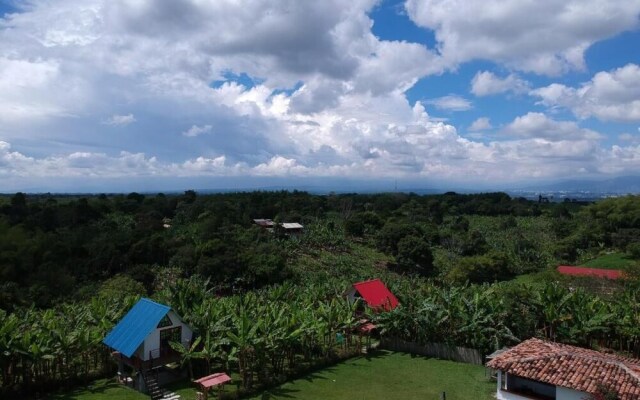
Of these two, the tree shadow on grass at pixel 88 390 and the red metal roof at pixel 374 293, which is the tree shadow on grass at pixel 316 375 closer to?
the red metal roof at pixel 374 293

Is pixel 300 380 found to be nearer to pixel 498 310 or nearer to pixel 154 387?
pixel 154 387

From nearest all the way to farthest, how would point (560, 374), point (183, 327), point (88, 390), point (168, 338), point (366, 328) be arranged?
point (560, 374) → point (88, 390) → point (168, 338) → point (183, 327) → point (366, 328)

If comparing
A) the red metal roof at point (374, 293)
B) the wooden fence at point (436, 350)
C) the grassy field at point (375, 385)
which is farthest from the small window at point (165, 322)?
the red metal roof at point (374, 293)

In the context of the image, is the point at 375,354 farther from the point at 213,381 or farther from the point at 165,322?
the point at 165,322

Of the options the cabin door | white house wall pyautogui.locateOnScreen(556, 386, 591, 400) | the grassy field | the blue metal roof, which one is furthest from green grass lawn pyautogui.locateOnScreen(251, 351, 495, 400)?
the blue metal roof

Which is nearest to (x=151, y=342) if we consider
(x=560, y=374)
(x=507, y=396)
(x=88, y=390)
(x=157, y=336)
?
(x=157, y=336)

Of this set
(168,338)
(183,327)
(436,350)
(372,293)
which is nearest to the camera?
(168,338)

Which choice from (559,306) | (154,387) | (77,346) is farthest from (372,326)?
(77,346)
